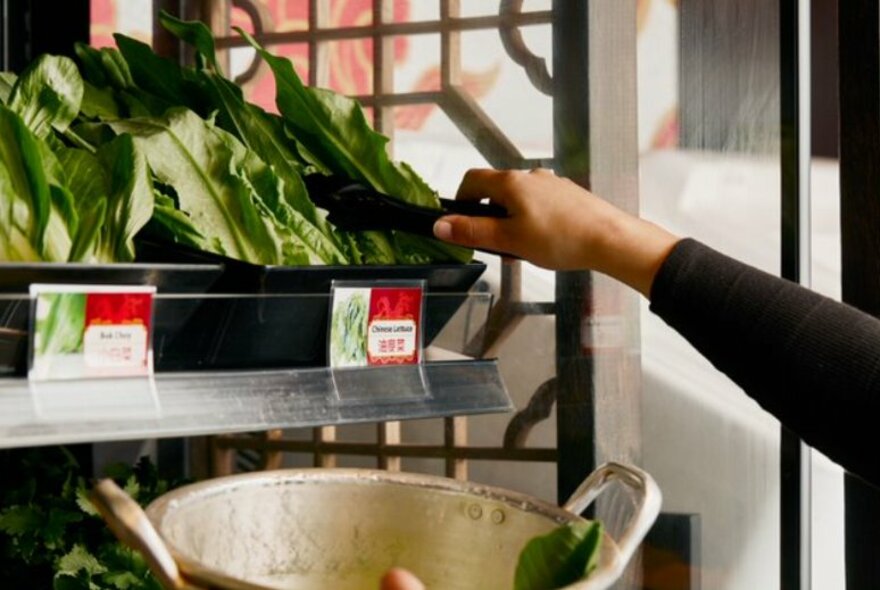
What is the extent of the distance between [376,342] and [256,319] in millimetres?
116

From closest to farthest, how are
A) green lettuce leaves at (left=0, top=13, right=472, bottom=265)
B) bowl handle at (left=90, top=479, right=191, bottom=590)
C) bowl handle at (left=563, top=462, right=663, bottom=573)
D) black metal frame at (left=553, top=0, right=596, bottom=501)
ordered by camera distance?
bowl handle at (left=90, top=479, right=191, bottom=590), bowl handle at (left=563, top=462, right=663, bottom=573), green lettuce leaves at (left=0, top=13, right=472, bottom=265), black metal frame at (left=553, top=0, right=596, bottom=501)

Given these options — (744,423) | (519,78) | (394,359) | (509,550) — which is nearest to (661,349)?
(744,423)

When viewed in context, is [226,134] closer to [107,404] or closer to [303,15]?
[107,404]

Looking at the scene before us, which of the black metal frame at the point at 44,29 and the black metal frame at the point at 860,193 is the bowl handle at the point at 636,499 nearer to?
the black metal frame at the point at 860,193

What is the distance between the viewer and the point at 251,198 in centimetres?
104

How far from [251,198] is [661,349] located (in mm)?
759

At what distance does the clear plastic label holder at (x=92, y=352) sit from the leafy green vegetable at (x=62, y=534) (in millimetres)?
348

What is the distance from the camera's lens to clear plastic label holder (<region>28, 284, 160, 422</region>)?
81 cm

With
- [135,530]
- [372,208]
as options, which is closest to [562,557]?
[135,530]

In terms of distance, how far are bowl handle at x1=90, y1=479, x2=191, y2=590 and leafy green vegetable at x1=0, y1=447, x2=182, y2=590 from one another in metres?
0.47

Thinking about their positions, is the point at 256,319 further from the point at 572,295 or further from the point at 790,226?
the point at 790,226

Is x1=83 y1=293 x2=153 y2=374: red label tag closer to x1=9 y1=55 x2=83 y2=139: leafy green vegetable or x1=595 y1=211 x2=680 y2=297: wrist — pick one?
x1=9 y1=55 x2=83 y2=139: leafy green vegetable

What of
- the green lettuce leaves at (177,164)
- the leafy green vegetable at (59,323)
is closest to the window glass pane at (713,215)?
the green lettuce leaves at (177,164)

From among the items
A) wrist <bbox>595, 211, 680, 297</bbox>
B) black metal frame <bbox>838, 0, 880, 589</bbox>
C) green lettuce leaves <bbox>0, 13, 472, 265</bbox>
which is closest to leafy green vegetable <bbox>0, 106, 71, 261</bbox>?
green lettuce leaves <bbox>0, 13, 472, 265</bbox>
